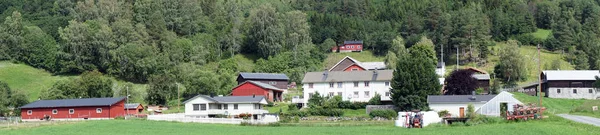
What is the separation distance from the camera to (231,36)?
120 metres

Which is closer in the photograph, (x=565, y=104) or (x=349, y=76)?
(x=565, y=104)

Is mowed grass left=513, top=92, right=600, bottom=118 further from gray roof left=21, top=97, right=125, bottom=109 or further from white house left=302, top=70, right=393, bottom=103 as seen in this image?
gray roof left=21, top=97, right=125, bottom=109

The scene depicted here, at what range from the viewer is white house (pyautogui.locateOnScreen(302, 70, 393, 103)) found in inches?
→ 3169

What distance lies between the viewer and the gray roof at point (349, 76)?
81.0 metres

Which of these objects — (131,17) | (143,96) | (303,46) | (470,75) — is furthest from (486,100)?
(131,17)

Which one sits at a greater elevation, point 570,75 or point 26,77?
point 26,77

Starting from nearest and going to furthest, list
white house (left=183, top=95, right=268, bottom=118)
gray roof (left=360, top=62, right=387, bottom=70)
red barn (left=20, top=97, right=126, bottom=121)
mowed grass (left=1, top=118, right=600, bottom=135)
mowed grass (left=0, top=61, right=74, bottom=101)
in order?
mowed grass (left=1, top=118, right=600, bottom=135), white house (left=183, top=95, right=268, bottom=118), red barn (left=20, top=97, right=126, bottom=121), mowed grass (left=0, top=61, right=74, bottom=101), gray roof (left=360, top=62, right=387, bottom=70)

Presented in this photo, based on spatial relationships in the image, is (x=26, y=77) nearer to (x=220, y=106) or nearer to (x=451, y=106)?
(x=220, y=106)

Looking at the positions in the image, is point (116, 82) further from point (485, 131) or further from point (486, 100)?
point (485, 131)

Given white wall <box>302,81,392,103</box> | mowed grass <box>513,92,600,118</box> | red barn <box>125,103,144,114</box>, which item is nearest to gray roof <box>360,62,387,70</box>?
white wall <box>302,81,392,103</box>

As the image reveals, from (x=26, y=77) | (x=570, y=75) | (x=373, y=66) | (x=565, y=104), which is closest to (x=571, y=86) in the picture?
(x=570, y=75)

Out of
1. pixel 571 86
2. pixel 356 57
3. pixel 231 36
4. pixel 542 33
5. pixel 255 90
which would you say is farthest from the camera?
pixel 542 33

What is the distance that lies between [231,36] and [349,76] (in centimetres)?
4057

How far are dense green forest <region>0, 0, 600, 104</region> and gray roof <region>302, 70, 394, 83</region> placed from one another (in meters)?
11.0
